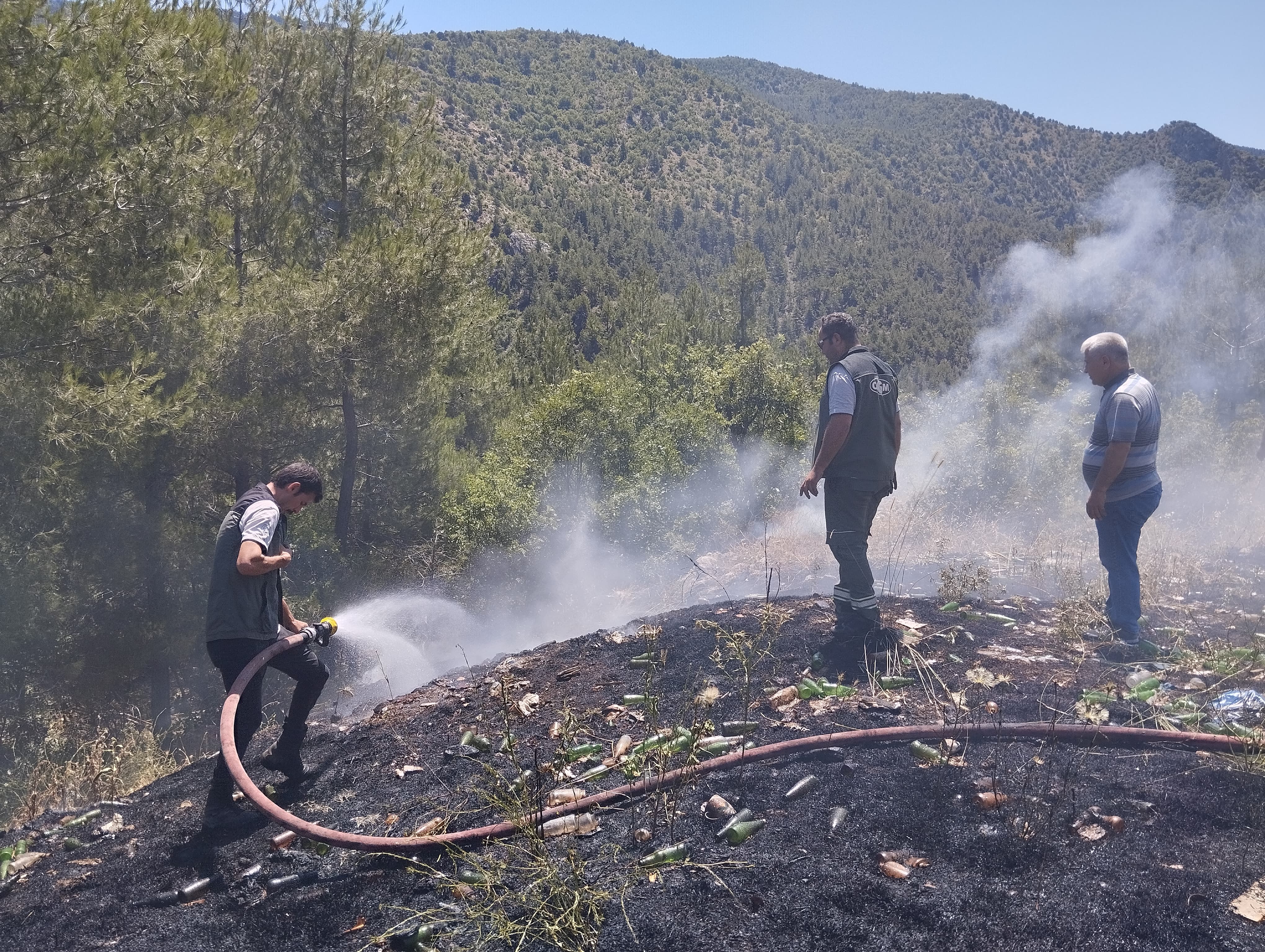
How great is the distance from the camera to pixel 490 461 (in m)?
13.4

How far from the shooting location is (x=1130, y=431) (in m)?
4.54

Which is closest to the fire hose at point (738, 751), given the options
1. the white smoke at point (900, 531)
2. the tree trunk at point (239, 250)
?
the white smoke at point (900, 531)

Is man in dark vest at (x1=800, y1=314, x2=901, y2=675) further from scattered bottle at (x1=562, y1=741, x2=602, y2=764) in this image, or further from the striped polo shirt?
scattered bottle at (x1=562, y1=741, x2=602, y2=764)

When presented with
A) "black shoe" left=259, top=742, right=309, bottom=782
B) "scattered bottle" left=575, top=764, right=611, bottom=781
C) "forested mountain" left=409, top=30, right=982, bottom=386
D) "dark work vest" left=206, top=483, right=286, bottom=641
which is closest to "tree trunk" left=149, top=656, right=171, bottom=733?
"black shoe" left=259, top=742, right=309, bottom=782

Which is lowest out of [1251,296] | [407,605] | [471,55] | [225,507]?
[407,605]

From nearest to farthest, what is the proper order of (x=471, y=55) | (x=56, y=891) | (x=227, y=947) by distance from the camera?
(x=227, y=947) → (x=56, y=891) → (x=471, y=55)

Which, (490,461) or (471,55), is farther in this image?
(471,55)

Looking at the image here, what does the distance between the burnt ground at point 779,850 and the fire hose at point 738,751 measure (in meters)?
0.06

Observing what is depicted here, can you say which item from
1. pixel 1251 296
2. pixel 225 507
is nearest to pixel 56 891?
pixel 225 507

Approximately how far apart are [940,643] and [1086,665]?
73 centimetres

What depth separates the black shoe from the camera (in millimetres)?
4055

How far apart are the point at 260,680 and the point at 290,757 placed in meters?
0.39

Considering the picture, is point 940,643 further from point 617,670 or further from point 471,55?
point 471,55

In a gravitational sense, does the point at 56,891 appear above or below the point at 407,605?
above
